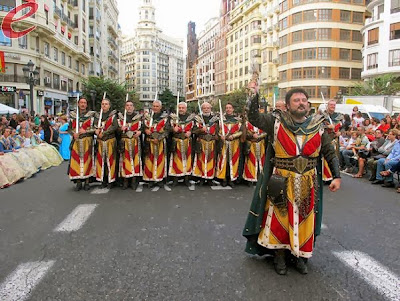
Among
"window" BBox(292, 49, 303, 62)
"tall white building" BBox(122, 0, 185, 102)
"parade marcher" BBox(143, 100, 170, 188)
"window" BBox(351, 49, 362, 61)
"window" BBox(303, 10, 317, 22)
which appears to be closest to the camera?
"parade marcher" BBox(143, 100, 170, 188)

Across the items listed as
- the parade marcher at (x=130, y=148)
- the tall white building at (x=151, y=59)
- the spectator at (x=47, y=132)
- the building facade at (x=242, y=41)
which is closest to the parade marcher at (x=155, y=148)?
the parade marcher at (x=130, y=148)

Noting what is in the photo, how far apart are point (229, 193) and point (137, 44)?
155798 mm

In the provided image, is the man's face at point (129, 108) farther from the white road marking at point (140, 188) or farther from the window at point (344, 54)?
the window at point (344, 54)

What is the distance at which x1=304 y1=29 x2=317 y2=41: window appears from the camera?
5080cm

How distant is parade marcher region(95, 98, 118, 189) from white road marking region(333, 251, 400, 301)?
560 centimetres

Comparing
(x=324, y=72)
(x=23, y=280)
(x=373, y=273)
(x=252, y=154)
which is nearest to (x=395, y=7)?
(x=324, y=72)

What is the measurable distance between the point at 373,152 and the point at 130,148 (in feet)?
21.7

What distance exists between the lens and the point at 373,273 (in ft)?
13.1

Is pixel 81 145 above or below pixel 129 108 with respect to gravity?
below

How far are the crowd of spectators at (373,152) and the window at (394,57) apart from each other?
2839cm

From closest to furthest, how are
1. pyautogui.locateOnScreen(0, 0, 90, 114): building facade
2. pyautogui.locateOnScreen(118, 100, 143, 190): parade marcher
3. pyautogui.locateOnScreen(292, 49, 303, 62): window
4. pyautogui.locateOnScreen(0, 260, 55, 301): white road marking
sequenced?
1. pyautogui.locateOnScreen(0, 260, 55, 301): white road marking
2. pyautogui.locateOnScreen(118, 100, 143, 190): parade marcher
3. pyautogui.locateOnScreen(0, 0, 90, 114): building facade
4. pyautogui.locateOnScreen(292, 49, 303, 62): window

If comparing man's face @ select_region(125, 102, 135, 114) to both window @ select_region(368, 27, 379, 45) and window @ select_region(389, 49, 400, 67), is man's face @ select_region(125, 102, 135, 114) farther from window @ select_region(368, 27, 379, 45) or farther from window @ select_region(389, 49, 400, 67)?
window @ select_region(368, 27, 379, 45)

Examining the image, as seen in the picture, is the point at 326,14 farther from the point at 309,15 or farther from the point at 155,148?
the point at 155,148

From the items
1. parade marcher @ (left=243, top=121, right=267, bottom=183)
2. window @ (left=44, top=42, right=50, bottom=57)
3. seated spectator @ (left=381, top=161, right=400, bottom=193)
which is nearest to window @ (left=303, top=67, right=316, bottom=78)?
window @ (left=44, top=42, right=50, bottom=57)
